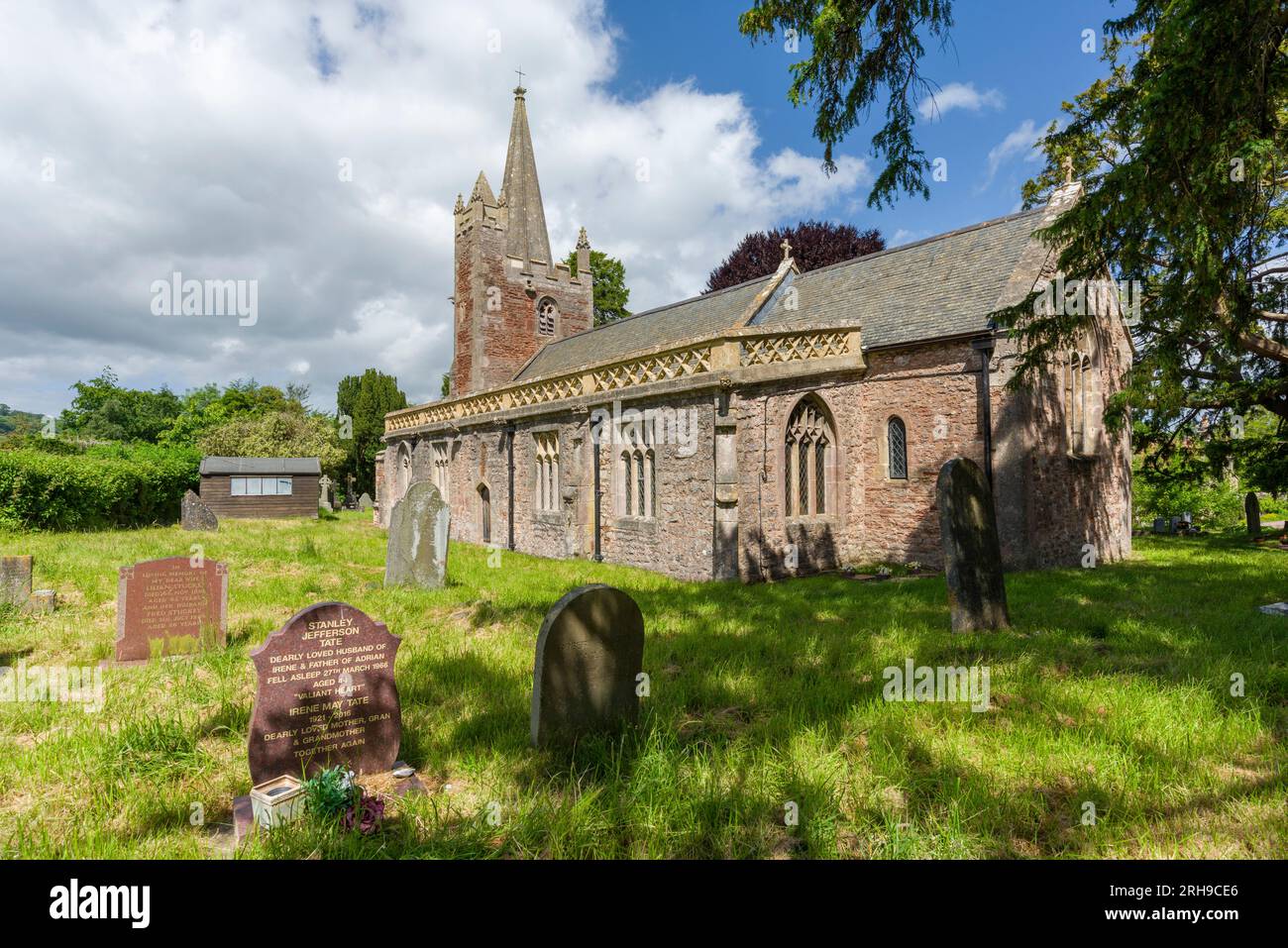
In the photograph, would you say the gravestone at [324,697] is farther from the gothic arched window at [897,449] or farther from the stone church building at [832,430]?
the gothic arched window at [897,449]

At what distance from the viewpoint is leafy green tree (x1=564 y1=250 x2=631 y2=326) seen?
3809cm

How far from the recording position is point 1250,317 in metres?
8.40

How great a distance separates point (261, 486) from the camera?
27938mm

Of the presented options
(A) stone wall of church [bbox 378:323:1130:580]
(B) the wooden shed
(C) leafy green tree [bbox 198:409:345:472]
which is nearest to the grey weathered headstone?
(A) stone wall of church [bbox 378:323:1130:580]

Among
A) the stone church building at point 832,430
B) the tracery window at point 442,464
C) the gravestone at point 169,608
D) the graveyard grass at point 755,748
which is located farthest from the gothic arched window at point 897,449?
the tracery window at point 442,464

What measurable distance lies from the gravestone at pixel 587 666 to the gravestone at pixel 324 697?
108cm

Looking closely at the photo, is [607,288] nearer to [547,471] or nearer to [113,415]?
[547,471]

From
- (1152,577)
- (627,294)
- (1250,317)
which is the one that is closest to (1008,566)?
(1152,577)

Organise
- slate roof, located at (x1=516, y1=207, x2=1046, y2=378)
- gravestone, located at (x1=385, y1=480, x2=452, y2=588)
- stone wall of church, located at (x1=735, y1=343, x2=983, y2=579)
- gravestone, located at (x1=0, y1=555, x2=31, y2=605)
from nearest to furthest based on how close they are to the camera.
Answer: gravestone, located at (x1=0, y1=555, x2=31, y2=605), gravestone, located at (x1=385, y1=480, x2=452, y2=588), stone wall of church, located at (x1=735, y1=343, x2=983, y2=579), slate roof, located at (x1=516, y1=207, x2=1046, y2=378)

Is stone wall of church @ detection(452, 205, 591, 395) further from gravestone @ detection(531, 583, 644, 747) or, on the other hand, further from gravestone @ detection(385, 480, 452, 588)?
gravestone @ detection(531, 583, 644, 747)

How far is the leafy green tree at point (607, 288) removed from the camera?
3809 cm

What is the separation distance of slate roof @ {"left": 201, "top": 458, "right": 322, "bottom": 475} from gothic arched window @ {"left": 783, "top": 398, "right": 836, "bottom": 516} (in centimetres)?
2404

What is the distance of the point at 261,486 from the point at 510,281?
14.4 meters
